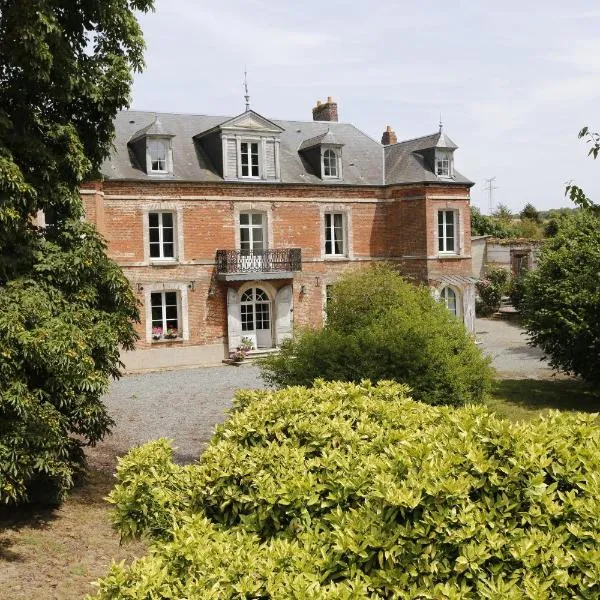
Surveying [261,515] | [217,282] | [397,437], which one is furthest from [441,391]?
[217,282]

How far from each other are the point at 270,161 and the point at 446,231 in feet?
25.4

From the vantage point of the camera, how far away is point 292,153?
27.0 m

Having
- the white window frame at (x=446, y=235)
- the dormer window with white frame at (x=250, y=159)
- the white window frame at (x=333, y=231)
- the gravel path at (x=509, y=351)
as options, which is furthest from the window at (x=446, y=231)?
the dormer window with white frame at (x=250, y=159)

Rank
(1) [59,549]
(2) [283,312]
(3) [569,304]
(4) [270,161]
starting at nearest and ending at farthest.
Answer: (1) [59,549], (3) [569,304], (4) [270,161], (2) [283,312]

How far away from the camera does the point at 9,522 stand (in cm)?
988

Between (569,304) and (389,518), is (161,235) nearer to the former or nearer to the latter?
(569,304)

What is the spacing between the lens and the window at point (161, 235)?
78.2ft

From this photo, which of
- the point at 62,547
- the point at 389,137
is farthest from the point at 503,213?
the point at 62,547

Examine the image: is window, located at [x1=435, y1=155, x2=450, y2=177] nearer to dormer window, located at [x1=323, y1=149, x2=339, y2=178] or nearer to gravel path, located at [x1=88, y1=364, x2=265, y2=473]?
dormer window, located at [x1=323, y1=149, x2=339, y2=178]

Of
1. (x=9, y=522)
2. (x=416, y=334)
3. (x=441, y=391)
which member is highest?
(x=416, y=334)

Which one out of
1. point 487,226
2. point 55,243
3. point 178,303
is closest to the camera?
point 55,243

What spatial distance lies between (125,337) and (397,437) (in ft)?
20.5

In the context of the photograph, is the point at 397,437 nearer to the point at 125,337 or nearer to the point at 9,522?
the point at 125,337

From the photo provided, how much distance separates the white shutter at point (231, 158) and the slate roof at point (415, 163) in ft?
21.8
